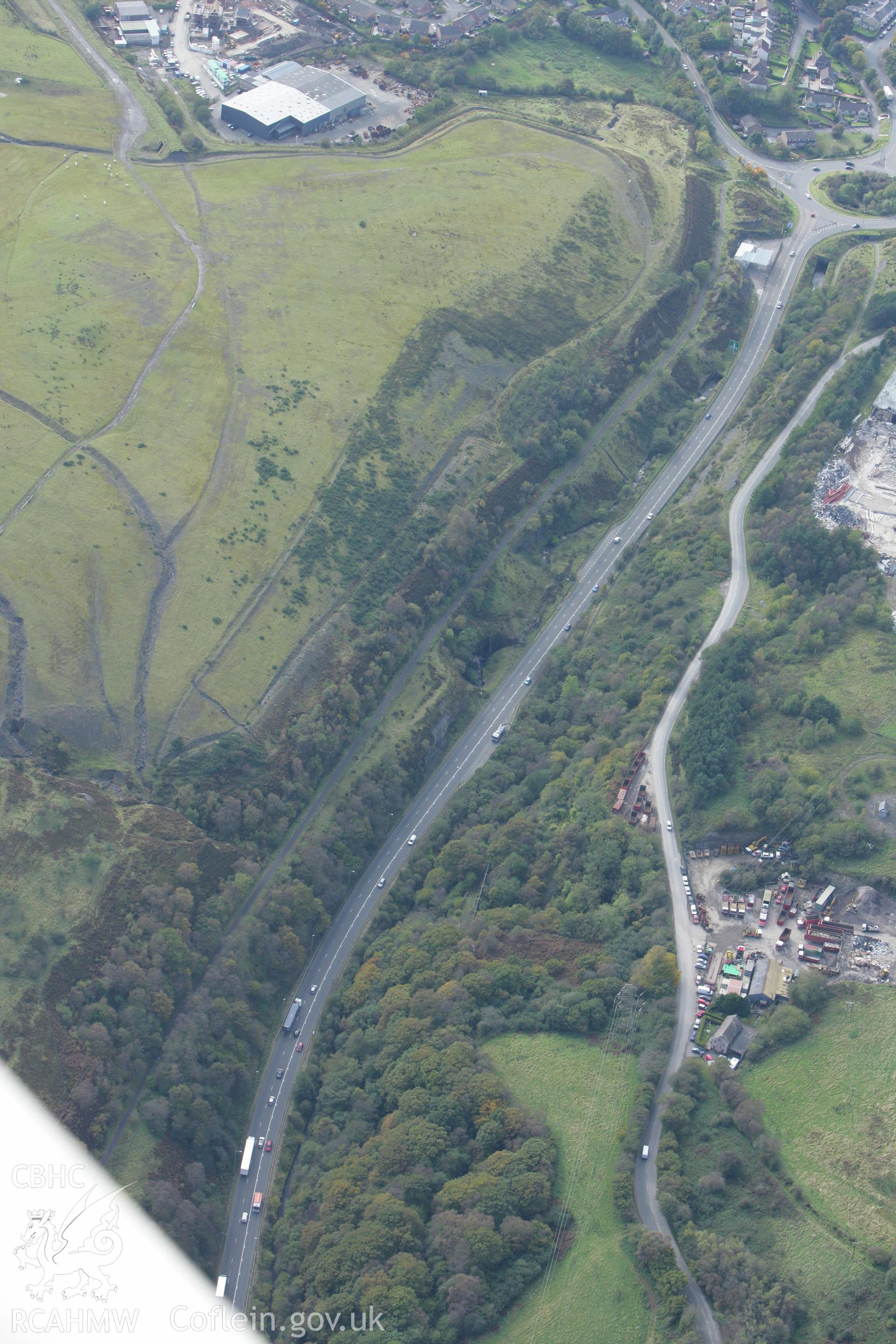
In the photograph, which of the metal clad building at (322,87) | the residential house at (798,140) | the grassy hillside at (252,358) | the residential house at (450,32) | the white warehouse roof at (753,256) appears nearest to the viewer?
the grassy hillside at (252,358)

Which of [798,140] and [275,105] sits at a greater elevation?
[798,140]

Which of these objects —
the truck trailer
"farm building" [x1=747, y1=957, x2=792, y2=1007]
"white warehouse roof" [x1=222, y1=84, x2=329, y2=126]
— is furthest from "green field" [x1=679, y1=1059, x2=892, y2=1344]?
"white warehouse roof" [x1=222, y1=84, x2=329, y2=126]

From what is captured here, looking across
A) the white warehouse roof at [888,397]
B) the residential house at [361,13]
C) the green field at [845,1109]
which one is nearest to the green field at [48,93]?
the residential house at [361,13]

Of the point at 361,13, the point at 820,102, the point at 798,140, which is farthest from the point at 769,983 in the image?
the point at 361,13

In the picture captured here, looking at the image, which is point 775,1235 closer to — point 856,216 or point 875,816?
point 875,816

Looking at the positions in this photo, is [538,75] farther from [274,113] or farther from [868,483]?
[868,483]

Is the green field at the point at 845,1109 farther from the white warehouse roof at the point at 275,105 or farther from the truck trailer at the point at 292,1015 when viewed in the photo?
the white warehouse roof at the point at 275,105

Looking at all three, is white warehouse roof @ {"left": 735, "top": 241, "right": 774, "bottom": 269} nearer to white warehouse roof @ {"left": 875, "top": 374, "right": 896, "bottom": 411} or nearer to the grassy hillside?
the grassy hillside
